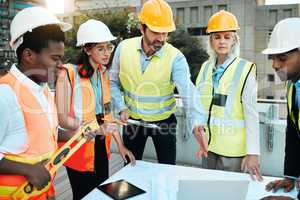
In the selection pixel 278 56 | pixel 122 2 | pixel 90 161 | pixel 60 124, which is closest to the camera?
pixel 278 56

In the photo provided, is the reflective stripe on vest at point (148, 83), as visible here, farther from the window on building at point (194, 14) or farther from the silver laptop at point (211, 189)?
the window on building at point (194, 14)

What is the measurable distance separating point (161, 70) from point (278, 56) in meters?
0.80

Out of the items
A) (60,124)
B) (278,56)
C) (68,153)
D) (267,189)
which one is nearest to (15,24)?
(68,153)

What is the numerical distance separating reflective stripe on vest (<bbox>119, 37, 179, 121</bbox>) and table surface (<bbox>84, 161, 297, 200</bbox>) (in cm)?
45

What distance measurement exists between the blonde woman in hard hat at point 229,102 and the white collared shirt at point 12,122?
108 centimetres

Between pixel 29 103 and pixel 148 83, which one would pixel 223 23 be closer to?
pixel 148 83

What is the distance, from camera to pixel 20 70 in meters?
1.17

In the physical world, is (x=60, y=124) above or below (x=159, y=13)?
below

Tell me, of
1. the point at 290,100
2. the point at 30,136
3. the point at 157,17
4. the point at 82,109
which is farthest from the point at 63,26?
the point at 290,100

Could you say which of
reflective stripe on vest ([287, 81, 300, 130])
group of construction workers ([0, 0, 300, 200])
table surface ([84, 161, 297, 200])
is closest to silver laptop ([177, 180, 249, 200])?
table surface ([84, 161, 297, 200])

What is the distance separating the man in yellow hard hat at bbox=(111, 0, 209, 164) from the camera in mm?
1918

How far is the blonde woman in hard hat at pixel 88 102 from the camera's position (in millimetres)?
1637

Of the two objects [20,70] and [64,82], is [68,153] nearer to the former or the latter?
[20,70]

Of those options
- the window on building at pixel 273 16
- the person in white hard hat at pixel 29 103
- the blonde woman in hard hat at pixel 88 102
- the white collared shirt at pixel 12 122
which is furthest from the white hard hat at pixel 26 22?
the window on building at pixel 273 16
